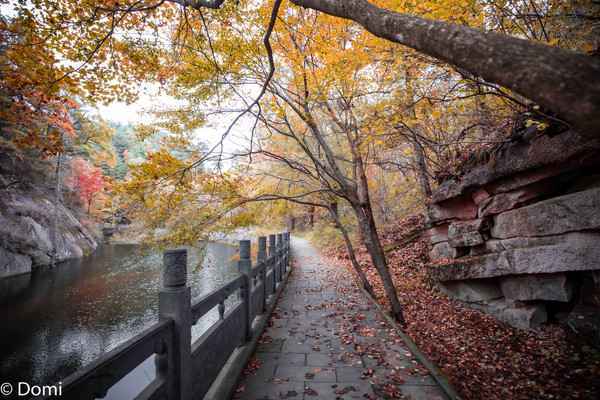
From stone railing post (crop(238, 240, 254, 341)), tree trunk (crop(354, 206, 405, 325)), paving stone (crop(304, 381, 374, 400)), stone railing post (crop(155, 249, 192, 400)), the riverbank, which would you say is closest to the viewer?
stone railing post (crop(155, 249, 192, 400))

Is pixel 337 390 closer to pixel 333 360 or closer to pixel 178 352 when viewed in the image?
pixel 333 360

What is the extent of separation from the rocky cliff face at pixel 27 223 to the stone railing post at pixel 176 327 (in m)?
17.3

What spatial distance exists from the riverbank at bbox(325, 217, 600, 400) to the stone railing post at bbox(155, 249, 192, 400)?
3309mm

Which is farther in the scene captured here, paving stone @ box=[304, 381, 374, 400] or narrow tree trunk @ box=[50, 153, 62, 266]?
narrow tree trunk @ box=[50, 153, 62, 266]

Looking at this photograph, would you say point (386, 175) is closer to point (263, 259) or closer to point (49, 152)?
point (263, 259)

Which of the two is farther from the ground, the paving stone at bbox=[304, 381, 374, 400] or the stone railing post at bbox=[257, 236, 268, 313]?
the stone railing post at bbox=[257, 236, 268, 313]

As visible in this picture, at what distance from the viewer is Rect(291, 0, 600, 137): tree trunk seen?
1062 millimetres

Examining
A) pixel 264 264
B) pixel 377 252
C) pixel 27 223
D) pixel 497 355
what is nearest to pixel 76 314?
pixel 264 264

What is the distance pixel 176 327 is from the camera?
7.16 ft

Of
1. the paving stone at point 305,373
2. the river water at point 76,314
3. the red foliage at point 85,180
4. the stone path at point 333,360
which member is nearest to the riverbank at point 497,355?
the stone path at point 333,360

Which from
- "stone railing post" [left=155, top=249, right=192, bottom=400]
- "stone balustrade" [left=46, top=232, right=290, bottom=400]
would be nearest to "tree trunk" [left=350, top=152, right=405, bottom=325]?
"stone balustrade" [left=46, top=232, right=290, bottom=400]

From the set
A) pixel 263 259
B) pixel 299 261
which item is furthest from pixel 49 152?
pixel 299 261

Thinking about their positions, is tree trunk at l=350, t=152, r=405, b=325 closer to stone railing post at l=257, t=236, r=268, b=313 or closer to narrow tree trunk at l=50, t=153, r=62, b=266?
stone railing post at l=257, t=236, r=268, b=313

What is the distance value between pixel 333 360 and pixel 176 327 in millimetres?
2741
